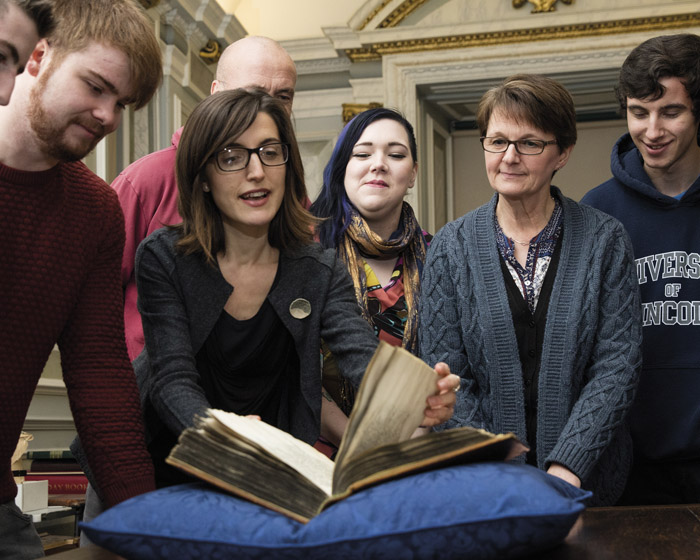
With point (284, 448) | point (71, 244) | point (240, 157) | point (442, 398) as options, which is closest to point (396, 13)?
point (240, 157)

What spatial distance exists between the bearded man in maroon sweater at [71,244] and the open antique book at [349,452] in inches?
18.4

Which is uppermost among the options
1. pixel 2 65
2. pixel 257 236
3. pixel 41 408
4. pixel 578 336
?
pixel 2 65

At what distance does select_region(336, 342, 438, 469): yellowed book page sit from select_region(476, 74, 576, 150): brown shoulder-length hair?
3.81 ft

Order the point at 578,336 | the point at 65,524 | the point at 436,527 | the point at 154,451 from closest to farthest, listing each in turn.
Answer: the point at 436,527
the point at 154,451
the point at 578,336
the point at 65,524

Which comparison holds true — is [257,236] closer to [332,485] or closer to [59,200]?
[59,200]

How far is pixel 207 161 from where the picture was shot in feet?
5.29

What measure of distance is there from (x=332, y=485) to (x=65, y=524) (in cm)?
261

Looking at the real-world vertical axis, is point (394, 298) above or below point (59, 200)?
below

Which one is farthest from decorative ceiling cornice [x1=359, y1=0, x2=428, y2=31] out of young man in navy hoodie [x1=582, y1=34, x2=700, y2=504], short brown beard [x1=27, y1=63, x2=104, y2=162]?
short brown beard [x1=27, y1=63, x2=104, y2=162]

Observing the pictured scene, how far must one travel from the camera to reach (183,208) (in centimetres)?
164

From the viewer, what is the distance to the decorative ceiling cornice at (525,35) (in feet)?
20.1

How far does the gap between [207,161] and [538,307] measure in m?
0.81

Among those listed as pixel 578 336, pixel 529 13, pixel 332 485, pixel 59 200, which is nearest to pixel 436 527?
pixel 332 485

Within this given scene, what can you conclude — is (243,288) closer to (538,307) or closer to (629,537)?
(538,307)
